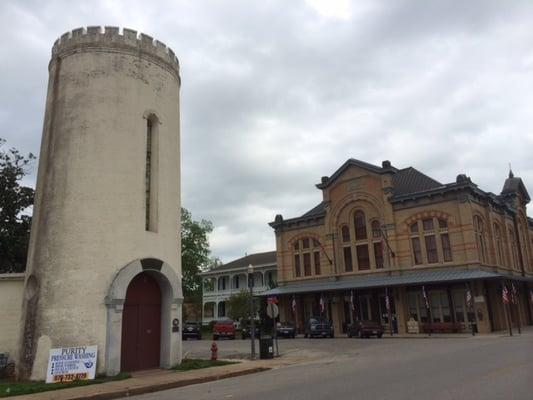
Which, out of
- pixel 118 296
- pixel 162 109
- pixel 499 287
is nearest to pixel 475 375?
pixel 118 296

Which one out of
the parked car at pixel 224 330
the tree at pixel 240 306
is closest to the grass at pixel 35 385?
the parked car at pixel 224 330

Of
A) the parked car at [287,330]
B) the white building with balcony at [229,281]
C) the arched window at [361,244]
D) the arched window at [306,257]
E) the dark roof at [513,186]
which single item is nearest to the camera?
the parked car at [287,330]

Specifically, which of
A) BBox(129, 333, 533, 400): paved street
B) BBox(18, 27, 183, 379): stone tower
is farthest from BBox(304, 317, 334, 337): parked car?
BBox(18, 27, 183, 379): stone tower

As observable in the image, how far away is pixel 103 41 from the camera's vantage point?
17391 millimetres

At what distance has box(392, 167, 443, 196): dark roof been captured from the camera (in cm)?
3903

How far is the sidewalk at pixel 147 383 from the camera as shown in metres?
12.1

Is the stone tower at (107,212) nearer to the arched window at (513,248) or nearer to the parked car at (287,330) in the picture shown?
the parked car at (287,330)

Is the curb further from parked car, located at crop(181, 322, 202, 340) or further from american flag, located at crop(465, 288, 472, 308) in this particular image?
parked car, located at crop(181, 322, 202, 340)

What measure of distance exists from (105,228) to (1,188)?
15.5m

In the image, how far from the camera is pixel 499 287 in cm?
3638

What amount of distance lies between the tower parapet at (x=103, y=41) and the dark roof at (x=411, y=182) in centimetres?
2652

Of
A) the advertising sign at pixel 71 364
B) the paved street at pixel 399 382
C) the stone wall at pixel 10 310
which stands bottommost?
the paved street at pixel 399 382

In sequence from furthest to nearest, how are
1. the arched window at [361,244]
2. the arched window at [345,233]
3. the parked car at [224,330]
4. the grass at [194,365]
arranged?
the arched window at [345,233]
the parked car at [224,330]
the arched window at [361,244]
the grass at [194,365]

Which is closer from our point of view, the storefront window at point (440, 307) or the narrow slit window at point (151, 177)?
the narrow slit window at point (151, 177)
